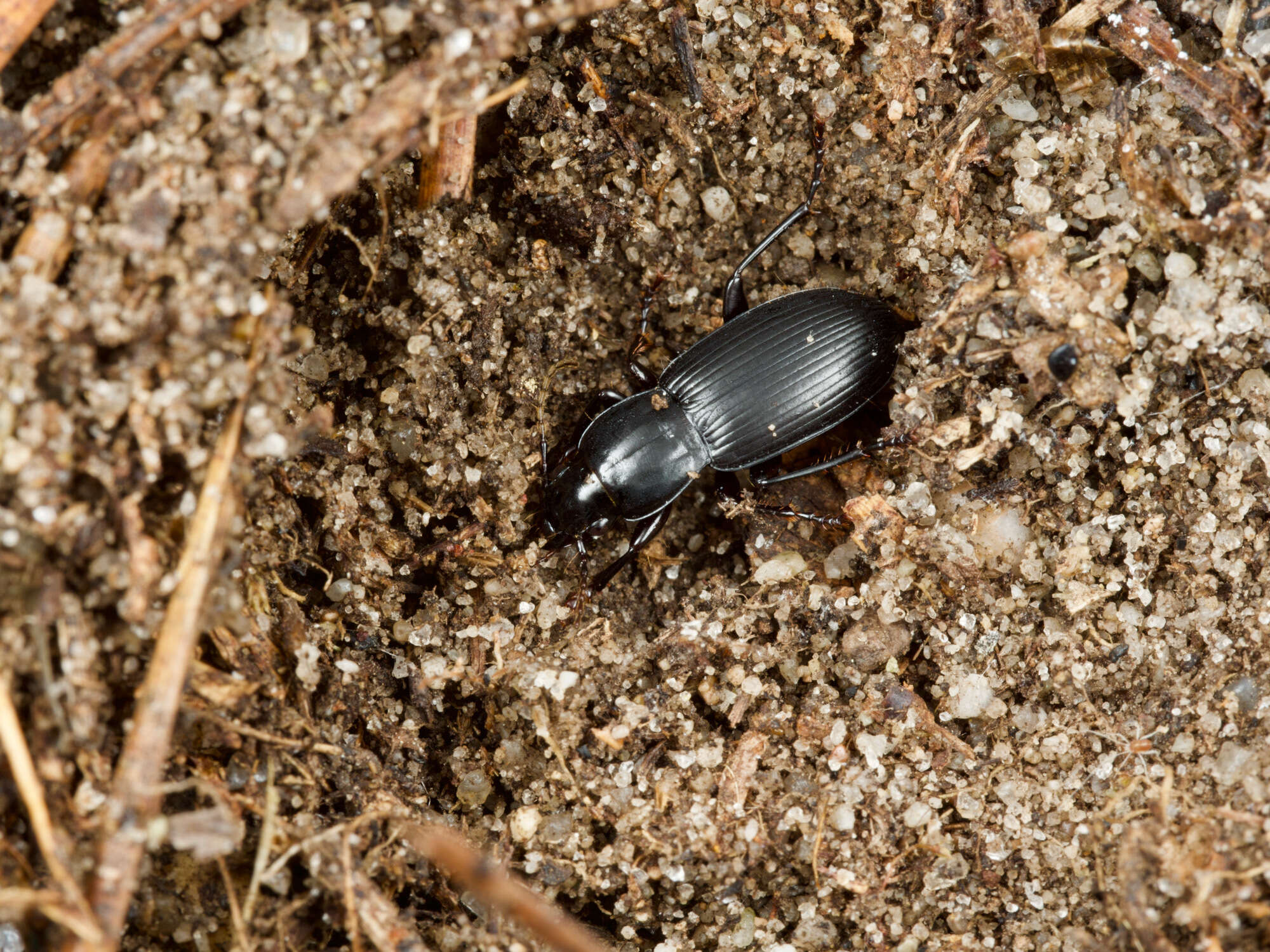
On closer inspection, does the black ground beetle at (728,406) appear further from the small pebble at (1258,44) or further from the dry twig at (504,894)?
the small pebble at (1258,44)

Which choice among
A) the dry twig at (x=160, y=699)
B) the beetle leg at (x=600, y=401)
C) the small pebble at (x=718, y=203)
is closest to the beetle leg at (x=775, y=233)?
the small pebble at (x=718, y=203)

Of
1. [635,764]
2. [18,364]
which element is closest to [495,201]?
[18,364]

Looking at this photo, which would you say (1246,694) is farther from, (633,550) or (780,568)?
(633,550)

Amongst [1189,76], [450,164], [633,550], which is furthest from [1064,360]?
[450,164]

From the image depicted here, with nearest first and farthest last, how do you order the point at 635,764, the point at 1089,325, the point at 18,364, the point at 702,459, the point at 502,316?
the point at 18,364
the point at 1089,325
the point at 635,764
the point at 502,316
the point at 702,459

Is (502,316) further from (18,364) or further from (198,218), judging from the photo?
(18,364)

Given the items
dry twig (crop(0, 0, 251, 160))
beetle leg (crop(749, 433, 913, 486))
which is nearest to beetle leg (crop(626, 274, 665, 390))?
beetle leg (crop(749, 433, 913, 486))

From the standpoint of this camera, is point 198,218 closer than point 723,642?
Yes

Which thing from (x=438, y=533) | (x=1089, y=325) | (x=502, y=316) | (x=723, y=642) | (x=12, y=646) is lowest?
(x=723, y=642)

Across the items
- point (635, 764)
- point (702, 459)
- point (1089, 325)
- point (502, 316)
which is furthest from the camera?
point (702, 459)
